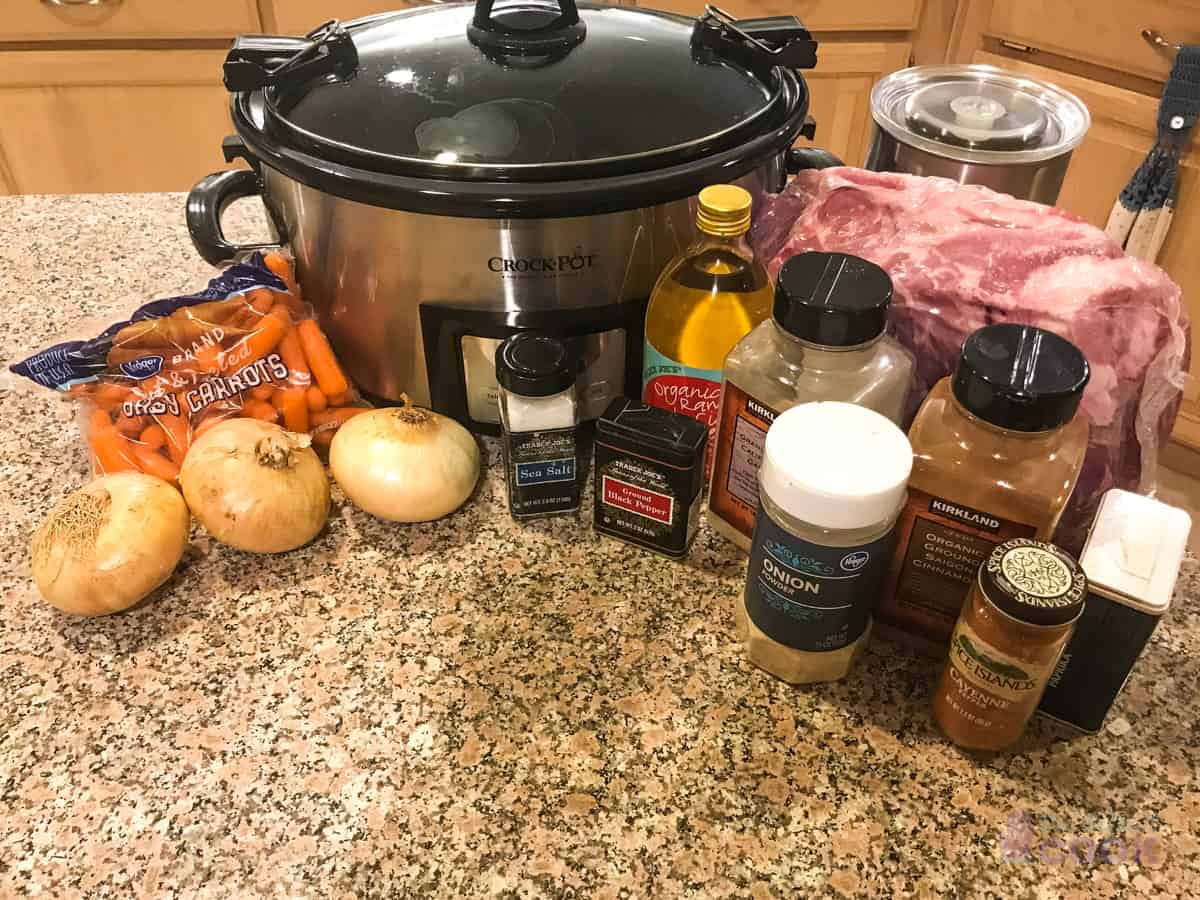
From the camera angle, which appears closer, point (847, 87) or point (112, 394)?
point (112, 394)

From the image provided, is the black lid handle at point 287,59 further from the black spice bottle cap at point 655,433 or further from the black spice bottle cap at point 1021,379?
the black spice bottle cap at point 1021,379

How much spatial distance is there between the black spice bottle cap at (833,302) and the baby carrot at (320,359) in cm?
42

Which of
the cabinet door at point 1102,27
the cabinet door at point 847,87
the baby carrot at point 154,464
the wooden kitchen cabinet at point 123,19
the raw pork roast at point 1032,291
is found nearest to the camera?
the raw pork roast at point 1032,291

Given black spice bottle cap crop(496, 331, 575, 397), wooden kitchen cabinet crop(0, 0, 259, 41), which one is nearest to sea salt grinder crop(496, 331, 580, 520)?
black spice bottle cap crop(496, 331, 575, 397)

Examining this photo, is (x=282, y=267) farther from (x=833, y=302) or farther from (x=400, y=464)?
(x=833, y=302)

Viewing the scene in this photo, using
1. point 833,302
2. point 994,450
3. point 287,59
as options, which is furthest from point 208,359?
point 994,450

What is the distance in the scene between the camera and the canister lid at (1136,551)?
20.8 inches

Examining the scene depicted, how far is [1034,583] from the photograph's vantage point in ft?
1.66

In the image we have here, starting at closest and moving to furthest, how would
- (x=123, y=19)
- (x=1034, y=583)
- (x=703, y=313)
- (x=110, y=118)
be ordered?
(x=1034, y=583) → (x=703, y=313) → (x=123, y=19) → (x=110, y=118)

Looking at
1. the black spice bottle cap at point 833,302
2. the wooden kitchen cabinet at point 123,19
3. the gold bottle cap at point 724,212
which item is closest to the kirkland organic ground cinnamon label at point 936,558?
the black spice bottle cap at point 833,302

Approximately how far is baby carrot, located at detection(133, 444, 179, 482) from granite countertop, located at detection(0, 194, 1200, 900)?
2.3 inches

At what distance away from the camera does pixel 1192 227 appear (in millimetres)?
1686

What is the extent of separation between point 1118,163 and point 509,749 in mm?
1725

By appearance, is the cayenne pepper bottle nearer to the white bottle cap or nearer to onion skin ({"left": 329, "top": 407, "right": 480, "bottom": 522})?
the white bottle cap
